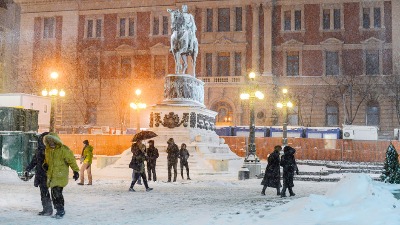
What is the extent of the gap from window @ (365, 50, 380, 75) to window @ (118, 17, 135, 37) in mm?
23707

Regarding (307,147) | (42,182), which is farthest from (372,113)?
(42,182)

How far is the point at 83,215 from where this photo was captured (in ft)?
32.6

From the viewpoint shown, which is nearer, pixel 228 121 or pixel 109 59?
pixel 228 121

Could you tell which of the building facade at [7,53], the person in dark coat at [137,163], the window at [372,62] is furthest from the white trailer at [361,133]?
the building facade at [7,53]

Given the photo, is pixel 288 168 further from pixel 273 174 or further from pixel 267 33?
pixel 267 33

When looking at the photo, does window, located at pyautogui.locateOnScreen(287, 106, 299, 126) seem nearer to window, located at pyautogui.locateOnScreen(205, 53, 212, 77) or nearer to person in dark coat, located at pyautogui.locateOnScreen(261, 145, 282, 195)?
window, located at pyautogui.locateOnScreen(205, 53, 212, 77)

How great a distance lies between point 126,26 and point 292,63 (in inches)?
700

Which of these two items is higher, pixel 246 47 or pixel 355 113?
pixel 246 47

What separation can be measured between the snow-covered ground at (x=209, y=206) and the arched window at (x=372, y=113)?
34.0 m

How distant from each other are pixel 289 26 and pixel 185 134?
2742cm

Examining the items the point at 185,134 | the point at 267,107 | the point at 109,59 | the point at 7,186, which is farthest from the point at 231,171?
the point at 109,59

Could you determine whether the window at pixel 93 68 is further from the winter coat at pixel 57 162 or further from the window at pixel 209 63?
the winter coat at pixel 57 162

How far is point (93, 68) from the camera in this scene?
53.9 metres

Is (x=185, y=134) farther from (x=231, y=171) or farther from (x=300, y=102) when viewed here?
(x=300, y=102)
